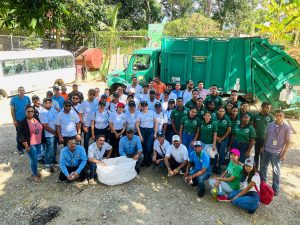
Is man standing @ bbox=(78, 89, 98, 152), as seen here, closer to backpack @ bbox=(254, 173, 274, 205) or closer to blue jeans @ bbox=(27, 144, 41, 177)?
blue jeans @ bbox=(27, 144, 41, 177)

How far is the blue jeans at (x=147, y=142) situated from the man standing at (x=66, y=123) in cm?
152

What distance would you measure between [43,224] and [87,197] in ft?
3.11

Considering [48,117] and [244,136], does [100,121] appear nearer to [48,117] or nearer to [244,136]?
[48,117]

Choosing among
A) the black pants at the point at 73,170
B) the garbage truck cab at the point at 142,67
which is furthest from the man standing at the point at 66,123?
the garbage truck cab at the point at 142,67

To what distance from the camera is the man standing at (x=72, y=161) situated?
5.32 meters

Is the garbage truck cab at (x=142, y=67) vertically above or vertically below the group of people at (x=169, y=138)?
above

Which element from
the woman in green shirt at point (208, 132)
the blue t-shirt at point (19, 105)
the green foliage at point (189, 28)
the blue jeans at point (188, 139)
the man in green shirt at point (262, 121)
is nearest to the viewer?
the man in green shirt at point (262, 121)

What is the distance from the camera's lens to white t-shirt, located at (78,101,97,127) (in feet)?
20.5

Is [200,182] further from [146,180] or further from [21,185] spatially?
[21,185]

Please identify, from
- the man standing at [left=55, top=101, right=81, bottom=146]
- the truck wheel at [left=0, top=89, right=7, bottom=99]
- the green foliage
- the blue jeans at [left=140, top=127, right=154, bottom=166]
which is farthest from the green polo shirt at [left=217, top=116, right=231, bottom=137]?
the green foliage

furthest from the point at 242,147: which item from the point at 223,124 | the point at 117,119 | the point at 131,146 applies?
the point at 117,119

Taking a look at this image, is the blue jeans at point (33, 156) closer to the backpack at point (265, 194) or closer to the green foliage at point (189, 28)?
the backpack at point (265, 194)

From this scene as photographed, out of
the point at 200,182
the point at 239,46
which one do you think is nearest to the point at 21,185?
the point at 200,182

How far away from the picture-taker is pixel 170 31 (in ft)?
72.3
